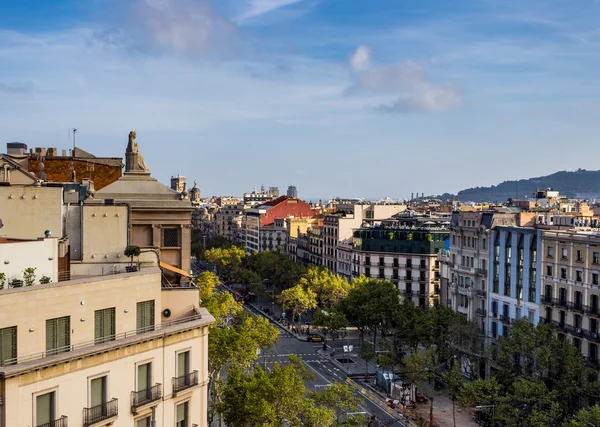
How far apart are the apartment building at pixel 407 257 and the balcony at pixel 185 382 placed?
7510 cm

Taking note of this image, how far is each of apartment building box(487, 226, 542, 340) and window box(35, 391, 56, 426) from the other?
5390 cm

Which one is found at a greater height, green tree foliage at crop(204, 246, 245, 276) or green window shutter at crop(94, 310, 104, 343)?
green window shutter at crop(94, 310, 104, 343)

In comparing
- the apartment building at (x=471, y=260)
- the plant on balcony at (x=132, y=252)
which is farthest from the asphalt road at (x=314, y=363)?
the plant on balcony at (x=132, y=252)

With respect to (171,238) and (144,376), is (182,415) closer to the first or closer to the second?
(144,376)

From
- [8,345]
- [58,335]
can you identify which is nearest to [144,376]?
[58,335]

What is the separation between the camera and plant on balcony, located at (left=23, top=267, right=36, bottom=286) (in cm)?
2597

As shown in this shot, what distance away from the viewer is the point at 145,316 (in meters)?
29.5

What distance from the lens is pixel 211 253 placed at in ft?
522

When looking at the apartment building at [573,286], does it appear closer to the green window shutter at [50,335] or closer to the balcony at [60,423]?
the balcony at [60,423]

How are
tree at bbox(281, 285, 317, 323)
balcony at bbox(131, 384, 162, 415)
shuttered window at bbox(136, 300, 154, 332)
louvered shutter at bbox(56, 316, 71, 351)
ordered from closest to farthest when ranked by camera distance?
1. louvered shutter at bbox(56, 316, 71, 351)
2. balcony at bbox(131, 384, 162, 415)
3. shuttered window at bbox(136, 300, 154, 332)
4. tree at bbox(281, 285, 317, 323)

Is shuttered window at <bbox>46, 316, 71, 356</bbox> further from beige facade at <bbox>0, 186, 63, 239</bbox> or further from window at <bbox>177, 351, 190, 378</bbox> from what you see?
beige facade at <bbox>0, 186, 63, 239</bbox>

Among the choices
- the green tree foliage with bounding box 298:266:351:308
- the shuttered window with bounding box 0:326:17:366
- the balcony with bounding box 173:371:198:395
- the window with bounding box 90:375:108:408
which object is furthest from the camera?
the green tree foliage with bounding box 298:266:351:308

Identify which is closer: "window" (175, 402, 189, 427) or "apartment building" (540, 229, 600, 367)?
"window" (175, 402, 189, 427)

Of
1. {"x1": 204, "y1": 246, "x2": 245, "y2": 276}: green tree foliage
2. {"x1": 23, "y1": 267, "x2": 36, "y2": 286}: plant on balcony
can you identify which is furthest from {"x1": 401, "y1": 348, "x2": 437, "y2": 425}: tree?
{"x1": 204, "y1": 246, "x2": 245, "y2": 276}: green tree foliage
